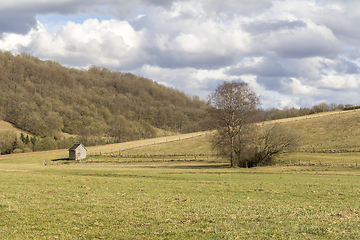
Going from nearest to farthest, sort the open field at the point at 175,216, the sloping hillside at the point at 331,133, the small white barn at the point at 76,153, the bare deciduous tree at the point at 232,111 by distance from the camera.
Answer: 1. the open field at the point at 175,216
2. the bare deciduous tree at the point at 232,111
3. the sloping hillside at the point at 331,133
4. the small white barn at the point at 76,153

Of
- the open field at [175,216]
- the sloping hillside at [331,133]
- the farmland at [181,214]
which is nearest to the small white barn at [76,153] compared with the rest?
the sloping hillside at [331,133]

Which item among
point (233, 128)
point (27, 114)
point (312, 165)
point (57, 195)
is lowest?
point (312, 165)

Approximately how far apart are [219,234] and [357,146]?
7339 centimetres

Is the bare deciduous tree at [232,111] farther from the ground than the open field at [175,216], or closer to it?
farther from the ground

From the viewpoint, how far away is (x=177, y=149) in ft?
316

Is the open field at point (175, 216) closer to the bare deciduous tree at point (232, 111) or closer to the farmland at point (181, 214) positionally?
the farmland at point (181, 214)

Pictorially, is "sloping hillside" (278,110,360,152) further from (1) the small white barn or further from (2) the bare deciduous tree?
(1) the small white barn

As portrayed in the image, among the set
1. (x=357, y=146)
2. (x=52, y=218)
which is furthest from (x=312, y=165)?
(x=52, y=218)

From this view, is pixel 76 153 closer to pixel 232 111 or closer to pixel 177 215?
pixel 232 111

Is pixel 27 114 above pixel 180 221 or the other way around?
above

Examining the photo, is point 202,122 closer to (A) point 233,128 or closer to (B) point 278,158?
(A) point 233,128

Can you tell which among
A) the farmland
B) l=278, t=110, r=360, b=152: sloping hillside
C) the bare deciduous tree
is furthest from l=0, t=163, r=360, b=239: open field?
l=278, t=110, r=360, b=152: sloping hillside

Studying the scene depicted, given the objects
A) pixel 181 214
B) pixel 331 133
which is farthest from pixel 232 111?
pixel 331 133

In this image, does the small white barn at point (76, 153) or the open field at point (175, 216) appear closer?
the open field at point (175, 216)
